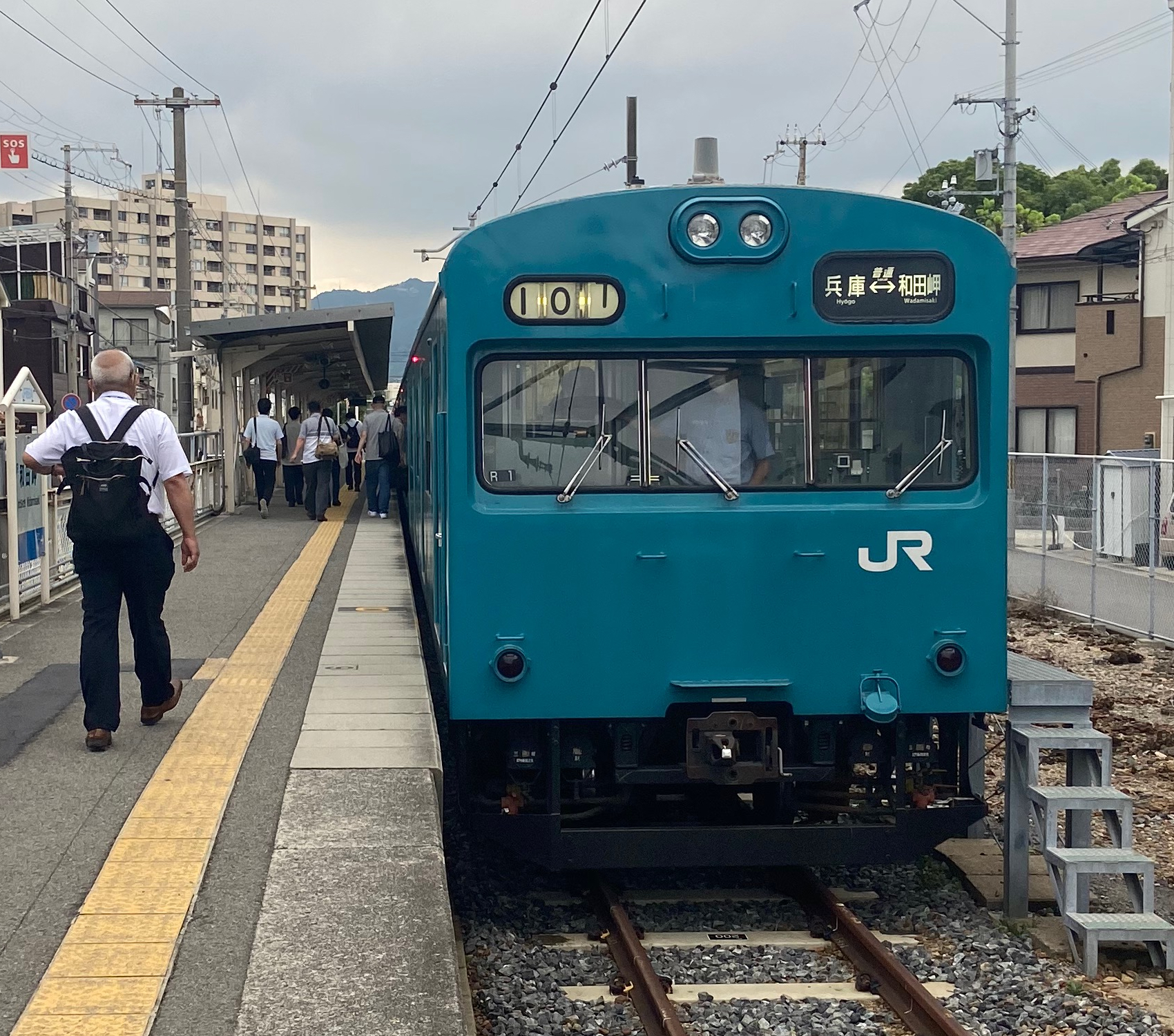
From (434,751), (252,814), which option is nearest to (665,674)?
(434,751)

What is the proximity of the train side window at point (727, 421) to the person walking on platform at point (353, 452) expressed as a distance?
1655cm

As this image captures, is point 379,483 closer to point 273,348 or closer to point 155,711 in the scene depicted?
point 273,348

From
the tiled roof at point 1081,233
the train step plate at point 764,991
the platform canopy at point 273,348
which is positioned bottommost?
the train step plate at point 764,991

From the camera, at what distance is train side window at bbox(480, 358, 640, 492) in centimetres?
553

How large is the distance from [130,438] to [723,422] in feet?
7.96

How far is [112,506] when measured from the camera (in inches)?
225

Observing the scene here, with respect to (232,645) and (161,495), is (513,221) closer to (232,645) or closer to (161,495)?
(161,495)

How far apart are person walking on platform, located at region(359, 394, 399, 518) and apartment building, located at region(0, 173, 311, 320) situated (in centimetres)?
7948

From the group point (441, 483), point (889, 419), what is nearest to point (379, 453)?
point (441, 483)

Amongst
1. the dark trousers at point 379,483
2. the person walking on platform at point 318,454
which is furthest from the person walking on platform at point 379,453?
the person walking on platform at point 318,454

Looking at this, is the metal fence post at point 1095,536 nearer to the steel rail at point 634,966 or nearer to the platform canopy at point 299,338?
the platform canopy at point 299,338

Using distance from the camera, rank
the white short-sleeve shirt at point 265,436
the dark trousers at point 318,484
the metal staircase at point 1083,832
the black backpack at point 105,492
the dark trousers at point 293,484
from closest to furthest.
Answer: the metal staircase at point 1083,832 < the black backpack at point 105,492 < the dark trousers at point 318,484 < the white short-sleeve shirt at point 265,436 < the dark trousers at point 293,484

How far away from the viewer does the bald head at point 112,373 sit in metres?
5.94

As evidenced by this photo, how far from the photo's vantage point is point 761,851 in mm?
5668
